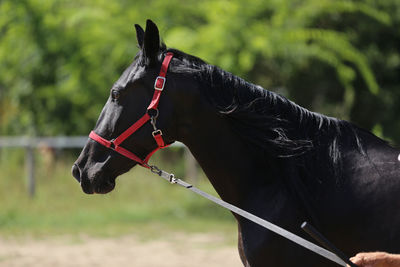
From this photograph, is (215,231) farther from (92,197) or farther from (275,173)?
(275,173)

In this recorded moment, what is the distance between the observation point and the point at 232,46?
9.92m

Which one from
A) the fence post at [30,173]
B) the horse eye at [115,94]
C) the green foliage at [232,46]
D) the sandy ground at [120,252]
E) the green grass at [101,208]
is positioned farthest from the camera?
the fence post at [30,173]

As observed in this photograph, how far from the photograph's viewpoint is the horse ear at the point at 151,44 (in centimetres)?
302

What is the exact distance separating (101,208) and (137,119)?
27.1 ft

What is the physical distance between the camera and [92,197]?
37.7 feet

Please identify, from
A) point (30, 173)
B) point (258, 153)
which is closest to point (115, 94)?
point (258, 153)

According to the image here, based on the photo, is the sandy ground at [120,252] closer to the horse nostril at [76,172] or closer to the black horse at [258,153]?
the horse nostril at [76,172]

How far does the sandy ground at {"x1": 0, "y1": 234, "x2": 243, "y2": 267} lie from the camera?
7043mm

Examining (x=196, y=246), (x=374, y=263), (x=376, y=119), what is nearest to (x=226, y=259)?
(x=196, y=246)

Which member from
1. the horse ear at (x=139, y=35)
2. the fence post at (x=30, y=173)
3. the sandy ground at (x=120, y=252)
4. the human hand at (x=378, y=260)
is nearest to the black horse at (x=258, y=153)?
the horse ear at (x=139, y=35)

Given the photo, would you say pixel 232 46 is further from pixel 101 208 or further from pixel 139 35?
pixel 139 35

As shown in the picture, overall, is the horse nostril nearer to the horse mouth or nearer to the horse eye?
the horse mouth

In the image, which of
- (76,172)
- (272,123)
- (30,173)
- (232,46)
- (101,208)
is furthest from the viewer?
(30,173)

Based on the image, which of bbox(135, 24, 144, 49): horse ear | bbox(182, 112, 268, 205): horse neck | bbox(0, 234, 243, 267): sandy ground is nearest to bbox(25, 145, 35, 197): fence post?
bbox(0, 234, 243, 267): sandy ground
